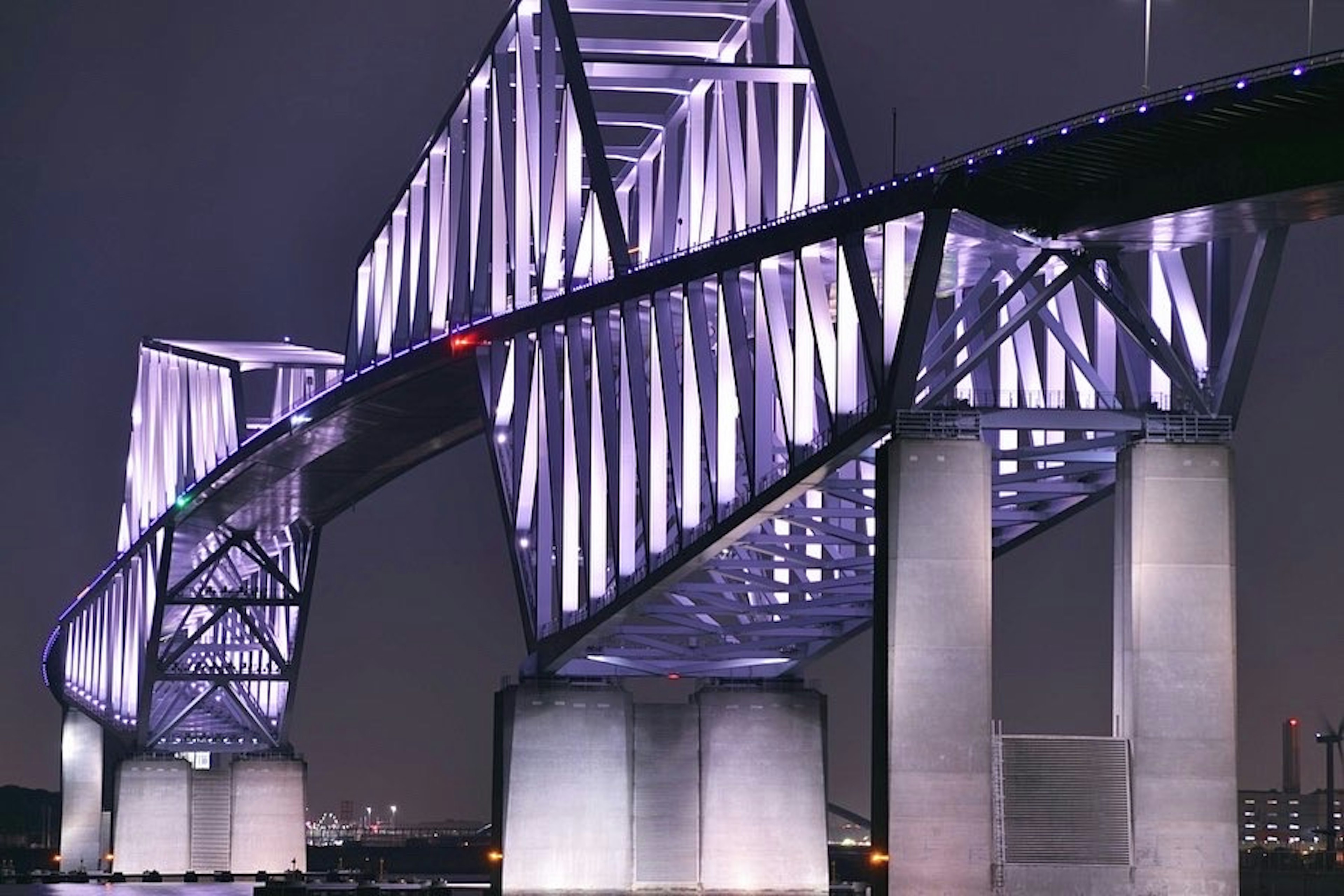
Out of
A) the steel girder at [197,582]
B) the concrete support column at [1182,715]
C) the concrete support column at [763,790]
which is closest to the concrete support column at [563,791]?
the concrete support column at [763,790]

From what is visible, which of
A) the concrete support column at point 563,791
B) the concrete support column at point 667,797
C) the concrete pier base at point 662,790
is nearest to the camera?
the concrete support column at point 563,791

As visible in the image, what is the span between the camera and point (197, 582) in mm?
162125

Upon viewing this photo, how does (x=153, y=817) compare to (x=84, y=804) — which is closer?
(x=153, y=817)

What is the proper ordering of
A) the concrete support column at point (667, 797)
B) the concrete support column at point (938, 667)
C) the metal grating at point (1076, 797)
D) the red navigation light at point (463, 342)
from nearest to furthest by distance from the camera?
1. the concrete support column at point (938, 667)
2. the metal grating at point (1076, 797)
3. the concrete support column at point (667, 797)
4. the red navigation light at point (463, 342)

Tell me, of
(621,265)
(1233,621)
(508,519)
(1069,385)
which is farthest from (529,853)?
(1233,621)

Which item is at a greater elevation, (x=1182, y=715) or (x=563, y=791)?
(x=1182, y=715)

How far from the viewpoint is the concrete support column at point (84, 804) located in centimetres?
18750

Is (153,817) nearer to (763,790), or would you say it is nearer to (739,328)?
(763,790)

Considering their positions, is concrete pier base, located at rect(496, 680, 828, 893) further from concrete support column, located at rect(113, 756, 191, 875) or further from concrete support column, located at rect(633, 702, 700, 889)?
concrete support column, located at rect(113, 756, 191, 875)

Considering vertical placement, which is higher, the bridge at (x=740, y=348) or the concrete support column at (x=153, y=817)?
the bridge at (x=740, y=348)

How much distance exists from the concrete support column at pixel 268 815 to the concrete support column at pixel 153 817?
8.99 feet

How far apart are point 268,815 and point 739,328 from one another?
78.7 meters

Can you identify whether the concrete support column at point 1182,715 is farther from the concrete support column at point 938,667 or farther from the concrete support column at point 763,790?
the concrete support column at point 763,790

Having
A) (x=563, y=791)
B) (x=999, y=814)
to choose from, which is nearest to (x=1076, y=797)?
(x=999, y=814)
